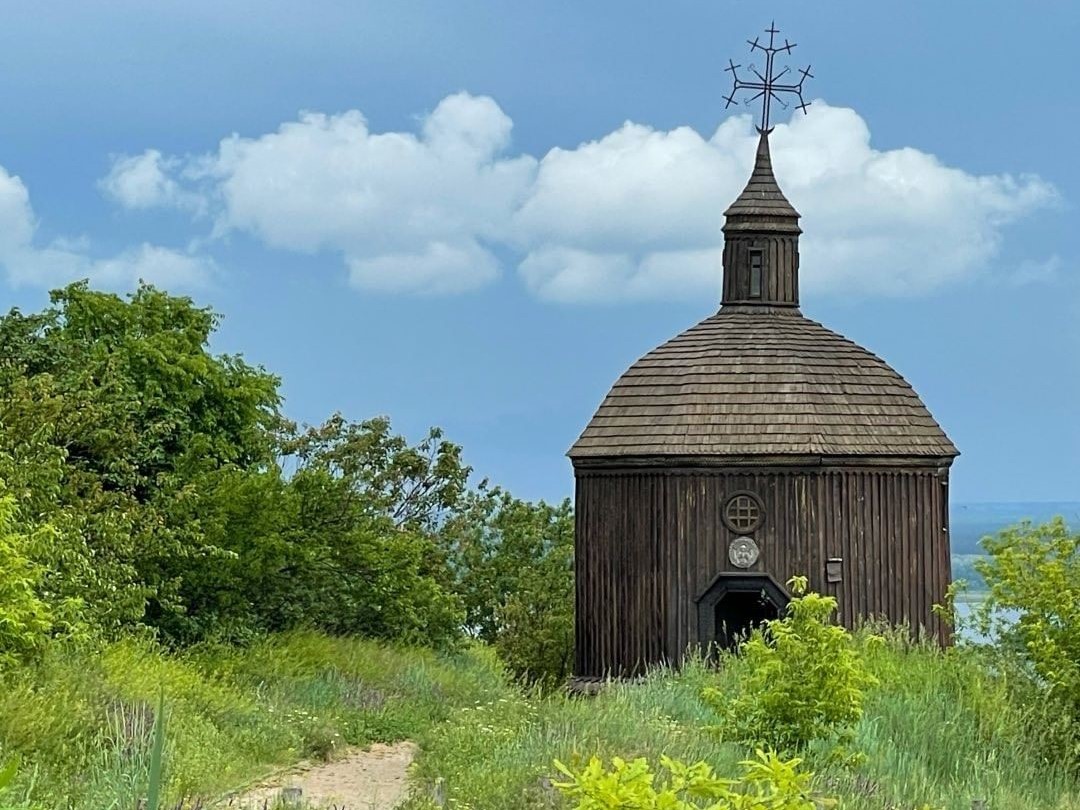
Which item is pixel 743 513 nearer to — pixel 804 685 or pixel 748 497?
pixel 748 497

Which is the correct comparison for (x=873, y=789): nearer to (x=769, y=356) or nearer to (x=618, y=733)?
(x=618, y=733)

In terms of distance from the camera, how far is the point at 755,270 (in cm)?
2636

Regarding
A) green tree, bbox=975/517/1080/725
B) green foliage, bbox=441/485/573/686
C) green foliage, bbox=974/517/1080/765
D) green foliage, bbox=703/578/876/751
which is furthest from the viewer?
green foliage, bbox=441/485/573/686

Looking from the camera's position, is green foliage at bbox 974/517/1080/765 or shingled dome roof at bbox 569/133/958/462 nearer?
green foliage at bbox 974/517/1080/765

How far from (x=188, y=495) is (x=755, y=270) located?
933 cm

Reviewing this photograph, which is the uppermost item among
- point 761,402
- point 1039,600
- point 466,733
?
point 761,402

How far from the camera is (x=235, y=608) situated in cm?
2220

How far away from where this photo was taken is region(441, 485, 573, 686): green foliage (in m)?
30.7

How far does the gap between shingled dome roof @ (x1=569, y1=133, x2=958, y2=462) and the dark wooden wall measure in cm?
38

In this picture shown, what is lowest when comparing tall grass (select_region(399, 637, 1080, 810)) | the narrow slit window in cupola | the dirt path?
the dirt path

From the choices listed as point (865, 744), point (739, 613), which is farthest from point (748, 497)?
point (865, 744)

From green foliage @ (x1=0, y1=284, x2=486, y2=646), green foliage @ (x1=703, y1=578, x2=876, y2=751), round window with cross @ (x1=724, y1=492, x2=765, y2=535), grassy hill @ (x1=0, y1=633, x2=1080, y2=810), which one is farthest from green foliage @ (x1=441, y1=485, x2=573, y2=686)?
green foliage @ (x1=703, y1=578, x2=876, y2=751)

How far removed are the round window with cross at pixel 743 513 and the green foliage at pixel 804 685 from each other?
10.9 meters

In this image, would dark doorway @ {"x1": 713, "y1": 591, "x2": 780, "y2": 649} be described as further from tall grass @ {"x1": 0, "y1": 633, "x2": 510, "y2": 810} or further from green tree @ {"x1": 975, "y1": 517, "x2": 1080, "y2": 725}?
green tree @ {"x1": 975, "y1": 517, "x2": 1080, "y2": 725}
